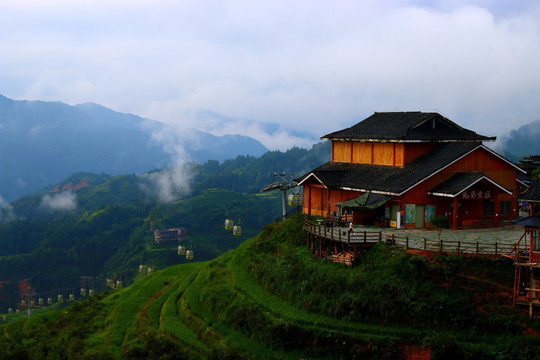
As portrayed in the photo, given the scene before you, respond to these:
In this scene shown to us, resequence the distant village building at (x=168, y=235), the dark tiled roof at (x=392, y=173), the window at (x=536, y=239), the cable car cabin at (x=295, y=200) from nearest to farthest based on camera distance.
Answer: the window at (x=536, y=239), the dark tiled roof at (x=392, y=173), the cable car cabin at (x=295, y=200), the distant village building at (x=168, y=235)

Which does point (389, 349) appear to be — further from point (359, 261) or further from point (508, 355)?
point (359, 261)

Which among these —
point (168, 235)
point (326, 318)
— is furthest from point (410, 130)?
point (168, 235)

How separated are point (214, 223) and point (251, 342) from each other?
12265cm

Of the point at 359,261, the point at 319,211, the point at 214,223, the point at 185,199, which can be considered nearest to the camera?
the point at 359,261

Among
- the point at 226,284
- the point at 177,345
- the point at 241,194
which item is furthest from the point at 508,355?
the point at 241,194

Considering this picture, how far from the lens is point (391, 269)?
27.0 meters

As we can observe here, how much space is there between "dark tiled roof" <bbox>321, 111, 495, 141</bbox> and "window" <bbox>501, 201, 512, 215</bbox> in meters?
5.59

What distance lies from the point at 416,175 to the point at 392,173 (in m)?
2.51

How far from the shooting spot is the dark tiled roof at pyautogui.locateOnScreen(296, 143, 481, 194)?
3509cm

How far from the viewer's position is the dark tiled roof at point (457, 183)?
33.4 m

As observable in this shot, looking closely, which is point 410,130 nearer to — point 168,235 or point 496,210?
point 496,210

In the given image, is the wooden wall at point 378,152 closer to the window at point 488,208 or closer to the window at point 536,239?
the window at point 488,208

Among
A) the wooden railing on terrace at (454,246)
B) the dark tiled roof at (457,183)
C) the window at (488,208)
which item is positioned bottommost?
the wooden railing on terrace at (454,246)

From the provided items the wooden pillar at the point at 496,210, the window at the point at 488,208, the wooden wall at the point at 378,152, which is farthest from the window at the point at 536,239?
the wooden wall at the point at 378,152
